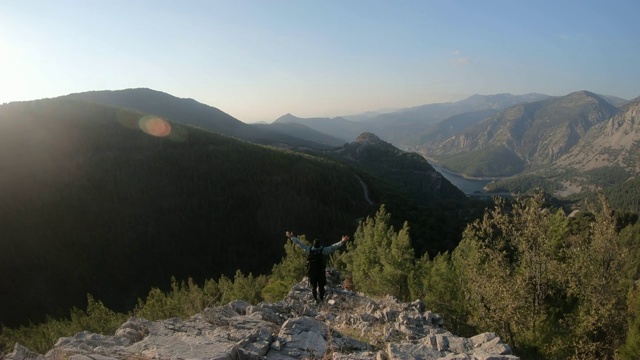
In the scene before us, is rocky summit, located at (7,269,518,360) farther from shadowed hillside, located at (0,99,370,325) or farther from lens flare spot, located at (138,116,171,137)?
lens flare spot, located at (138,116,171,137)

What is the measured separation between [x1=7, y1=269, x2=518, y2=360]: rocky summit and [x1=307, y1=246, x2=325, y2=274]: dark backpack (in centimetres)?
234

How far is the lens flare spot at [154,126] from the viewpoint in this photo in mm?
148625

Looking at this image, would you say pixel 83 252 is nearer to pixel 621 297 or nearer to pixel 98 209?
pixel 98 209

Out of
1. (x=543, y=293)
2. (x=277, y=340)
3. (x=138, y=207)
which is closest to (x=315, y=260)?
(x=277, y=340)

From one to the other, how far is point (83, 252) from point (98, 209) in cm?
1413

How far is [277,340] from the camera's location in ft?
46.0

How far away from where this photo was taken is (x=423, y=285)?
32.4m

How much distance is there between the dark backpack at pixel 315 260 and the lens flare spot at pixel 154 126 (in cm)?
14379

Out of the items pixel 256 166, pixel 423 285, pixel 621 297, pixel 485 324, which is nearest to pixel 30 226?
pixel 256 166

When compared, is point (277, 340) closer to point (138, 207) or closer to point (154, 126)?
point (138, 207)

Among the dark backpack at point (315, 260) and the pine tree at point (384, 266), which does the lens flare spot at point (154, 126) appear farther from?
the dark backpack at point (315, 260)

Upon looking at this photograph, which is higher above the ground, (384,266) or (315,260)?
(315,260)

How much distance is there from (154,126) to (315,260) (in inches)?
6111

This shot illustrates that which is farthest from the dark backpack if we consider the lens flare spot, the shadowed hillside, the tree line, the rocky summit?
the lens flare spot
